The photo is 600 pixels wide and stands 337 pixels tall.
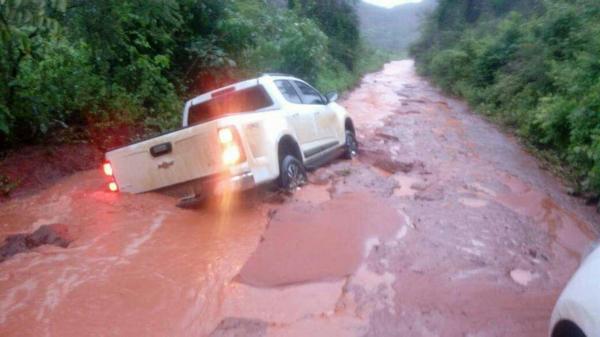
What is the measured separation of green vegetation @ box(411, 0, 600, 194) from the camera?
8.46 metres

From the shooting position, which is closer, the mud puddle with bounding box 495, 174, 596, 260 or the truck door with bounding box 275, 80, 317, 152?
the mud puddle with bounding box 495, 174, 596, 260

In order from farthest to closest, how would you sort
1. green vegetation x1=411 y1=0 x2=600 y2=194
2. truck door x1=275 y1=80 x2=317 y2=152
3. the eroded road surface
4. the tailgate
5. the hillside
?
1. the hillside
2. green vegetation x1=411 y1=0 x2=600 y2=194
3. truck door x1=275 y1=80 x2=317 y2=152
4. the tailgate
5. the eroded road surface

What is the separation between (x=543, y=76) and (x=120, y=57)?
10.2m

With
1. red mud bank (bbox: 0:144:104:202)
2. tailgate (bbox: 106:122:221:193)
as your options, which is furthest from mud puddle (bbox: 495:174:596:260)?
red mud bank (bbox: 0:144:104:202)

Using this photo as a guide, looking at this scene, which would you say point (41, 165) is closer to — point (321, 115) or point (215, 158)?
point (215, 158)

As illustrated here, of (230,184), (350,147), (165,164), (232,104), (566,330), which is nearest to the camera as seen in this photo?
(566,330)

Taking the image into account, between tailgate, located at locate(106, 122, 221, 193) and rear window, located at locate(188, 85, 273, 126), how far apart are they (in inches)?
60.1

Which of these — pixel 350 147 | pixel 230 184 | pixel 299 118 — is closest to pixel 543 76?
pixel 350 147

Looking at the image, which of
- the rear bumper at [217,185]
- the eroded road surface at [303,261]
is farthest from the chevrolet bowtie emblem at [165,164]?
the eroded road surface at [303,261]

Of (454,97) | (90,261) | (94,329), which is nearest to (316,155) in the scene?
(90,261)

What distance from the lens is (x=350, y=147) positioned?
939cm

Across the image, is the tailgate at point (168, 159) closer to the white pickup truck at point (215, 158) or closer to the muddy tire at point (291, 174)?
the white pickup truck at point (215, 158)

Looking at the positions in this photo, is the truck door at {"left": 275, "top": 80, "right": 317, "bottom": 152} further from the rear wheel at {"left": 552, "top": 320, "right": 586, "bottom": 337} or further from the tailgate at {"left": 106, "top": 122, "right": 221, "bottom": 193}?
the rear wheel at {"left": 552, "top": 320, "right": 586, "bottom": 337}

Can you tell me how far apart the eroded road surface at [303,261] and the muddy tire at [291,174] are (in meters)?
0.15
